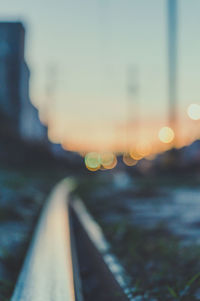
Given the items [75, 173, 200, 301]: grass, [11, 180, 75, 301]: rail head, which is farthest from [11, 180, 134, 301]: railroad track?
[75, 173, 200, 301]: grass

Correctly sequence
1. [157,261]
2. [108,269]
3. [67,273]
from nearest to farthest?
[67,273], [108,269], [157,261]

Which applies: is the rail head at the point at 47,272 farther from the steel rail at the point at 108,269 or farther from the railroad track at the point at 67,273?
the steel rail at the point at 108,269

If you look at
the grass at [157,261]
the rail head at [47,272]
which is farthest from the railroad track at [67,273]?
the grass at [157,261]

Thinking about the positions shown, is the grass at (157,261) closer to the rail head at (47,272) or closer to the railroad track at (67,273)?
the railroad track at (67,273)

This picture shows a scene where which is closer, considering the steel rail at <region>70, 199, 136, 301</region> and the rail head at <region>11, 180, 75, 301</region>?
the rail head at <region>11, 180, 75, 301</region>

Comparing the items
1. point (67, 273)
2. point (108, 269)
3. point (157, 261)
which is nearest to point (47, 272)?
point (67, 273)

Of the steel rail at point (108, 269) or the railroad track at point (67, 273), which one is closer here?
the railroad track at point (67, 273)

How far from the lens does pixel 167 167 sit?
59.5 feet

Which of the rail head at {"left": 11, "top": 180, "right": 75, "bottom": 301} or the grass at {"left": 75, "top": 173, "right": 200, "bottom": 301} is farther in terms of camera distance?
the grass at {"left": 75, "top": 173, "right": 200, "bottom": 301}

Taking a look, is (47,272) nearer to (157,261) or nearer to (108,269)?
(108,269)

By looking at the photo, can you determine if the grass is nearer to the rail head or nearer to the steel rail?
the steel rail

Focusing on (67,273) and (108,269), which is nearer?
(67,273)

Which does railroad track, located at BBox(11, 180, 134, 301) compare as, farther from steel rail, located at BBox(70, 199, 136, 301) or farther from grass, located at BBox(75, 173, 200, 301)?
grass, located at BBox(75, 173, 200, 301)

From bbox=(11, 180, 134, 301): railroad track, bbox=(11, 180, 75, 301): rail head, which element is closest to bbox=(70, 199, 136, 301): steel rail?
bbox=(11, 180, 134, 301): railroad track
